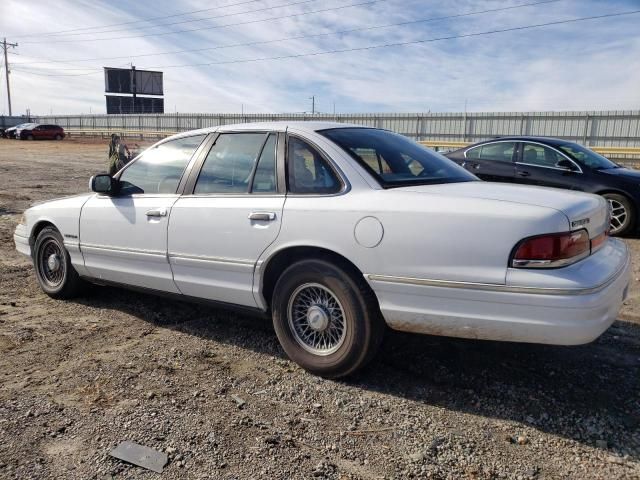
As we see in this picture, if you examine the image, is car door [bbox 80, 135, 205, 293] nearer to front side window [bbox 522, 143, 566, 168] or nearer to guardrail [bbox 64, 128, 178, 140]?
front side window [bbox 522, 143, 566, 168]

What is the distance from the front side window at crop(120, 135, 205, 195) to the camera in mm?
4301

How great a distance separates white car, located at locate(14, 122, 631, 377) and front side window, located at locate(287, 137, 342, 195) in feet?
0.03

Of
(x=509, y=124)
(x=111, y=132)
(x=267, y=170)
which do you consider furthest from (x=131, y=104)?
(x=267, y=170)

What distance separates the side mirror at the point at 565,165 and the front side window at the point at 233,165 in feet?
20.5

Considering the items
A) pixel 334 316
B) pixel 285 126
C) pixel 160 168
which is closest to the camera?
pixel 334 316

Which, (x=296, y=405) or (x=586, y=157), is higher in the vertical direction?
(x=586, y=157)

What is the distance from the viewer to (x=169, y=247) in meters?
4.12

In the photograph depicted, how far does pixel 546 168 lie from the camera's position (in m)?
8.70

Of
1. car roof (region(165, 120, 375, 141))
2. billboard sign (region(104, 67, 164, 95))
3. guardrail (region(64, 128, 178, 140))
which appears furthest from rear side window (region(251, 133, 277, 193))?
billboard sign (region(104, 67, 164, 95))

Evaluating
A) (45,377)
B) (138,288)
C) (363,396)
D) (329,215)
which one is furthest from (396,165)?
(45,377)

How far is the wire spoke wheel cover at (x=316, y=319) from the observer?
3435 mm

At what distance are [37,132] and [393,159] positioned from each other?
4899cm

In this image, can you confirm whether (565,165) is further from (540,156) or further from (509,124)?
(509,124)

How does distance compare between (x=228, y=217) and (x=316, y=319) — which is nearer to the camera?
(x=316, y=319)
